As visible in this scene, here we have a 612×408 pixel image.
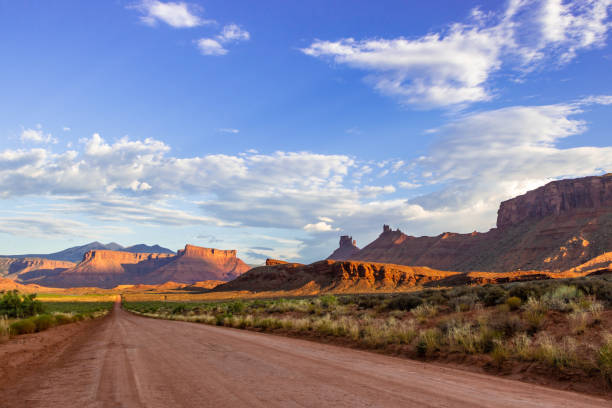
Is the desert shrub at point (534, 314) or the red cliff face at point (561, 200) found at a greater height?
the red cliff face at point (561, 200)

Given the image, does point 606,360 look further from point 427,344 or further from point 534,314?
point 427,344

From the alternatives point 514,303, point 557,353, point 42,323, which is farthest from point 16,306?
point 557,353

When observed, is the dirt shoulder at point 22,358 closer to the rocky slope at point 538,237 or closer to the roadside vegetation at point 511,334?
the roadside vegetation at point 511,334

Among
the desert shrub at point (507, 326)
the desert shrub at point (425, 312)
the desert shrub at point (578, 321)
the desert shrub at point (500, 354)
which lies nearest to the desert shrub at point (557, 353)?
the desert shrub at point (500, 354)

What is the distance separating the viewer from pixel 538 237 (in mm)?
112812

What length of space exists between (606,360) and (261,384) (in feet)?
22.4

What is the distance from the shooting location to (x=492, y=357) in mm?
9672

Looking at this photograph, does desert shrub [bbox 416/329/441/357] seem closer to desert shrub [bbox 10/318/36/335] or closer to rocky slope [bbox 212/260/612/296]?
desert shrub [bbox 10/318/36/335]

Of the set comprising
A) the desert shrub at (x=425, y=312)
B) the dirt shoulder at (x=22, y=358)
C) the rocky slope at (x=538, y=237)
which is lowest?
the dirt shoulder at (x=22, y=358)

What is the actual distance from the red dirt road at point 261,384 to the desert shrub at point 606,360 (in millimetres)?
1007

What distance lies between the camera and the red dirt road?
5.79 metres

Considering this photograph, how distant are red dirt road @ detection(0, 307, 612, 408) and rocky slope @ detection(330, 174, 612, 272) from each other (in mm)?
104769

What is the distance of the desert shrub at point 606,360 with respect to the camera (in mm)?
7363

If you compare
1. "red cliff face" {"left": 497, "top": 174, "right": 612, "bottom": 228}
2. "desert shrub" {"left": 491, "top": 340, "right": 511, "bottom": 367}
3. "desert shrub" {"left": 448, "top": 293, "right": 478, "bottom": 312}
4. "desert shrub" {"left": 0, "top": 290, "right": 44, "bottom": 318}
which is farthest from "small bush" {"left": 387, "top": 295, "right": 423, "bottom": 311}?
"red cliff face" {"left": 497, "top": 174, "right": 612, "bottom": 228}
